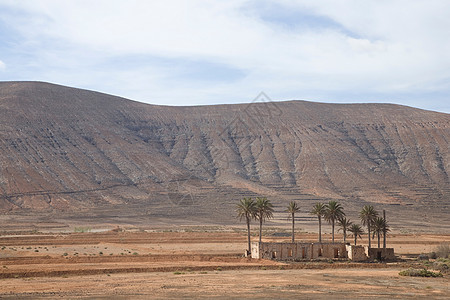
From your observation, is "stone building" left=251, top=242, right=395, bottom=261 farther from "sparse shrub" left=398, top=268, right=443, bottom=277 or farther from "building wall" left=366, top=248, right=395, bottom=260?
"sparse shrub" left=398, top=268, right=443, bottom=277

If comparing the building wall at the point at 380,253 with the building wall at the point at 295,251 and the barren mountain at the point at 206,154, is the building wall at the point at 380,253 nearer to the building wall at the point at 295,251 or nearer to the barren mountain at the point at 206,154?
the building wall at the point at 295,251

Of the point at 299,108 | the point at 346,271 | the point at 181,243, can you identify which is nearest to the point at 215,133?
the point at 299,108

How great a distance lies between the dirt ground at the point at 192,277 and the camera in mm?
33312

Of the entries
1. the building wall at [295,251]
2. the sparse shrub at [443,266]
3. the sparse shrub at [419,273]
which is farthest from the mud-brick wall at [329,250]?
the sparse shrub at [419,273]

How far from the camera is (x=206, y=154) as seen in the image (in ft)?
552

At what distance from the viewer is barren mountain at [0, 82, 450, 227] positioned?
136m

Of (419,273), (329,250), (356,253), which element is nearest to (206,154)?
(329,250)

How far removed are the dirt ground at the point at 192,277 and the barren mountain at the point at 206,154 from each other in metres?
72.8

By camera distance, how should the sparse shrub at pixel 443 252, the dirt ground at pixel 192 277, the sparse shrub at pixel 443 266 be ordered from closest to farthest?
1. the dirt ground at pixel 192 277
2. the sparse shrub at pixel 443 266
3. the sparse shrub at pixel 443 252

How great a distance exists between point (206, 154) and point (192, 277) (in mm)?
128078

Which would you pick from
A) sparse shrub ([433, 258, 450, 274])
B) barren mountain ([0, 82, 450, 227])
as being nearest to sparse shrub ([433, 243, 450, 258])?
sparse shrub ([433, 258, 450, 274])

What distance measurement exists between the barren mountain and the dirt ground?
7284cm

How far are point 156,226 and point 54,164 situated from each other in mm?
46347

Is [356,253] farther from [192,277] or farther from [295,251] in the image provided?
[192,277]
